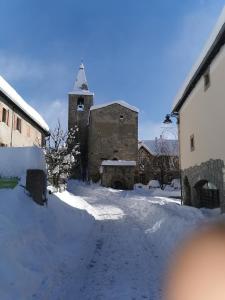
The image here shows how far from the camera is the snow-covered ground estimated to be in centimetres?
613

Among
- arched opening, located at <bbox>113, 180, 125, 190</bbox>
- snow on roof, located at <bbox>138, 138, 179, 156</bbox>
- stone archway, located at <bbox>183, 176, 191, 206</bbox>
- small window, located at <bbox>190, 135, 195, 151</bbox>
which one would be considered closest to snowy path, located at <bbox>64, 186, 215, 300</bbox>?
small window, located at <bbox>190, 135, 195, 151</bbox>

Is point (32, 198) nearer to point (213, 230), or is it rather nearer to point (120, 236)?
point (120, 236)

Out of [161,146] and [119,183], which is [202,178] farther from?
[161,146]

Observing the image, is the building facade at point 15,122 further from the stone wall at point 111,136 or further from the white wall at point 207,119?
the stone wall at point 111,136

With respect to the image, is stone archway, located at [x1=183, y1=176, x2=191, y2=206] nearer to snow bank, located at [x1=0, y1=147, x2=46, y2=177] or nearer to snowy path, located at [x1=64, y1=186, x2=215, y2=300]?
snowy path, located at [x1=64, y1=186, x2=215, y2=300]

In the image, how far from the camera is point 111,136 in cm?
5381

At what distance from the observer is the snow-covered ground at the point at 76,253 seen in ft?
20.1

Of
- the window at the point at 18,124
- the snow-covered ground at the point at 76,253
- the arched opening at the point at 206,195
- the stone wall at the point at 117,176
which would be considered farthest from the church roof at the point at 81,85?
the snow-covered ground at the point at 76,253

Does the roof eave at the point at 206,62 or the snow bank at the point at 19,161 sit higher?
the roof eave at the point at 206,62

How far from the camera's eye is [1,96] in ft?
69.7

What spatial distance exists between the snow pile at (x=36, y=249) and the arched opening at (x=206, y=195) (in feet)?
22.5

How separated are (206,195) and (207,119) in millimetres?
4865

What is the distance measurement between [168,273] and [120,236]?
15.3ft

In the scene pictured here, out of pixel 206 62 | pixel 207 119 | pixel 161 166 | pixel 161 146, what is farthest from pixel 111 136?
pixel 206 62
